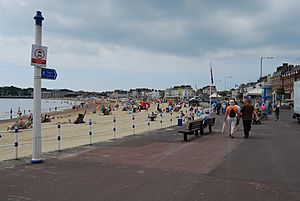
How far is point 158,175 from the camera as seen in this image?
6938 mm

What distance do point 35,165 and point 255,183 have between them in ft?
17.0

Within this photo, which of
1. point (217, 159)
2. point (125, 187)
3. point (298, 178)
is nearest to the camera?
point (125, 187)

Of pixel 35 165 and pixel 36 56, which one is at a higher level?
pixel 36 56

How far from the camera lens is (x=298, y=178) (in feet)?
21.9

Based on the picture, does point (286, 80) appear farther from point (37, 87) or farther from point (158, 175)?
point (158, 175)

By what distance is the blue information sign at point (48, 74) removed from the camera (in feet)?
28.6

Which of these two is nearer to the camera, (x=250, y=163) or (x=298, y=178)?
(x=298, y=178)

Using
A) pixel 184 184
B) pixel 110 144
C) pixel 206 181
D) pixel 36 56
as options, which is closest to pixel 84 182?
pixel 184 184

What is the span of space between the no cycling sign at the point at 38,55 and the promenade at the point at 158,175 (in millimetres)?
2579

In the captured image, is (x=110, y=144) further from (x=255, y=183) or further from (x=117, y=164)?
(x=255, y=183)

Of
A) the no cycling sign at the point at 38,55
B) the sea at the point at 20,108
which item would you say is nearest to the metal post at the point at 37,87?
the no cycling sign at the point at 38,55

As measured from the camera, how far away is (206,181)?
639 cm

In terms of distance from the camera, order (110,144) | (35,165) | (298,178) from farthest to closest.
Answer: (110,144)
(35,165)
(298,178)

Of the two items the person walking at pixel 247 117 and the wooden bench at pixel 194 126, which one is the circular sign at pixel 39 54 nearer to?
the wooden bench at pixel 194 126
